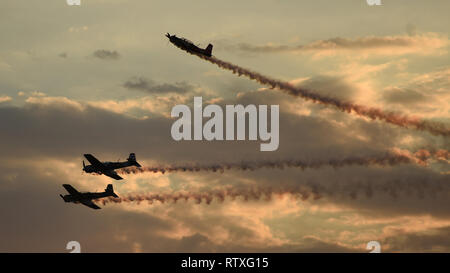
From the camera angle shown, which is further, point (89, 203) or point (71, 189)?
point (89, 203)

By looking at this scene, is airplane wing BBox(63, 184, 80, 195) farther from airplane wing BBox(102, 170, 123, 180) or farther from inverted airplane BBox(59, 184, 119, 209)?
airplane wing BBox(102, 170, 123, 180)

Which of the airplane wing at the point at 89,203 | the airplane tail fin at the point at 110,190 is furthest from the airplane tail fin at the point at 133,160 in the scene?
the airplane wing at the point at 89,203

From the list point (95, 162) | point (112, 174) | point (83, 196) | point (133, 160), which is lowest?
point (83, 196)

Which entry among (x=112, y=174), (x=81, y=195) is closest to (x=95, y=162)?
(x=112, y=174)

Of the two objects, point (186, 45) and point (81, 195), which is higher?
point (186, 45)

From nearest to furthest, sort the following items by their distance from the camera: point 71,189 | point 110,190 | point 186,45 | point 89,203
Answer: point 186,45, point 110,190, point 71,189, point 89,203

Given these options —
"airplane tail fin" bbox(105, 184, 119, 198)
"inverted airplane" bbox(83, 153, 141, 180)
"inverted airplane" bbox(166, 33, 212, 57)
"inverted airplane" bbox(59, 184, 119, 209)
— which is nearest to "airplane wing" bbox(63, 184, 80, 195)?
"inverted airplane" bbox(59, 184, 119, 209)

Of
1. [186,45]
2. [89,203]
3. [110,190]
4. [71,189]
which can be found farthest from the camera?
[89,203]

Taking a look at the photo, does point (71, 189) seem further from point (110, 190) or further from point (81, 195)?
point (110, 190)

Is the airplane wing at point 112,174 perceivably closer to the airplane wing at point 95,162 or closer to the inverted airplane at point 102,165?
the inverted airplane at point 102,165
